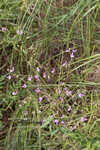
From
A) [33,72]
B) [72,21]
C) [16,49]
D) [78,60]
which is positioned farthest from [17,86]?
[72,21]

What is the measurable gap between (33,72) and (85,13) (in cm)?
60

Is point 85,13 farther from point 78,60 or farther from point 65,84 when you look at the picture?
point 65,84

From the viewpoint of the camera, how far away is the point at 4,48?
177cm

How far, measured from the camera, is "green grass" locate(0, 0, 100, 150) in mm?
1592

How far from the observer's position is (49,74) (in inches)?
68.8

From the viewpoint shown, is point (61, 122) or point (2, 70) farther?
point (2, 70)

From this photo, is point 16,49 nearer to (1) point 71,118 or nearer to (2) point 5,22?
(2) point 5,22

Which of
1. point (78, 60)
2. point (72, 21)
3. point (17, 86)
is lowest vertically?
point (17, 86)

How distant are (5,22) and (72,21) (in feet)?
1.81

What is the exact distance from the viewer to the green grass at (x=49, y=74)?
62.7 inches

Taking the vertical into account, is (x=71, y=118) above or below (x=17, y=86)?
below

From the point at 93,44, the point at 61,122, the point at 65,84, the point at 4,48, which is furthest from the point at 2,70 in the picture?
the point at 93,44

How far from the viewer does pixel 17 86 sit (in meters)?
1.68

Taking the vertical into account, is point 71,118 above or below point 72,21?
below
